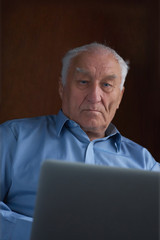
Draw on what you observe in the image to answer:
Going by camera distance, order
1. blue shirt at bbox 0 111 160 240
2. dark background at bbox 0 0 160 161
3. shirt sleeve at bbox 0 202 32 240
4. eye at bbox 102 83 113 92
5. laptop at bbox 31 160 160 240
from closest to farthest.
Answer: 1. laptop at bbox 31 160 160 240
2. shirt sleeve at bbox 0 202 32 240
3. blue shirt at bbox 0 111 160 240
4. eye at bbox 102 83 113 92
5. dark background at bbox 0 0 160 161

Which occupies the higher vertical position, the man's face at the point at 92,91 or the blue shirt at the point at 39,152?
the man's face at the point at 92,91

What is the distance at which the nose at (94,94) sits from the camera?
1475 millimetres

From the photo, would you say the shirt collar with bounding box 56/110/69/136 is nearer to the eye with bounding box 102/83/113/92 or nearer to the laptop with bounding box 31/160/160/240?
the eye with bounding box 102/83/113/92

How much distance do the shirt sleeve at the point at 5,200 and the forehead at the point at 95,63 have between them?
49 centimetres

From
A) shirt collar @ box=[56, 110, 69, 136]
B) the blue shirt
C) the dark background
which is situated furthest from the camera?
the dark background

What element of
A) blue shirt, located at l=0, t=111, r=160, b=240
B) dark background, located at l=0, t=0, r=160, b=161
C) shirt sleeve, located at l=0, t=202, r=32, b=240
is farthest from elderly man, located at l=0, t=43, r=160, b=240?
dark background, located at l=0, t=0, r=160, b=161

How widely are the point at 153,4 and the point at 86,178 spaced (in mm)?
1692

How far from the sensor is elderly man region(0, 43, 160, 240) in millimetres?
1251

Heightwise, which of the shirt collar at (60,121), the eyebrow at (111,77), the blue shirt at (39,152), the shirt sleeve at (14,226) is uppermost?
the eyebrow at (111,77)

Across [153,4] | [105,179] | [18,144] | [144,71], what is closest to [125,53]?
[144,71]

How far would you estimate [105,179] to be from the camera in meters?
→ 0.55

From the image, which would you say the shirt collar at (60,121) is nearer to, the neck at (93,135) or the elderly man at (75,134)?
the elderly man at (75,134)

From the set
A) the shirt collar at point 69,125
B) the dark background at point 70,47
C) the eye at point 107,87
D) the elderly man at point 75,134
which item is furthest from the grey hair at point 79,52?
the dark background at point 70,47

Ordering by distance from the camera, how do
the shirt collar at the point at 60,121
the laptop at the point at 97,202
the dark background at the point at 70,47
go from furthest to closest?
the dark background at the point at 70,47, the shirt collar at the point at 60,121, the laptop at the point at 97,202
